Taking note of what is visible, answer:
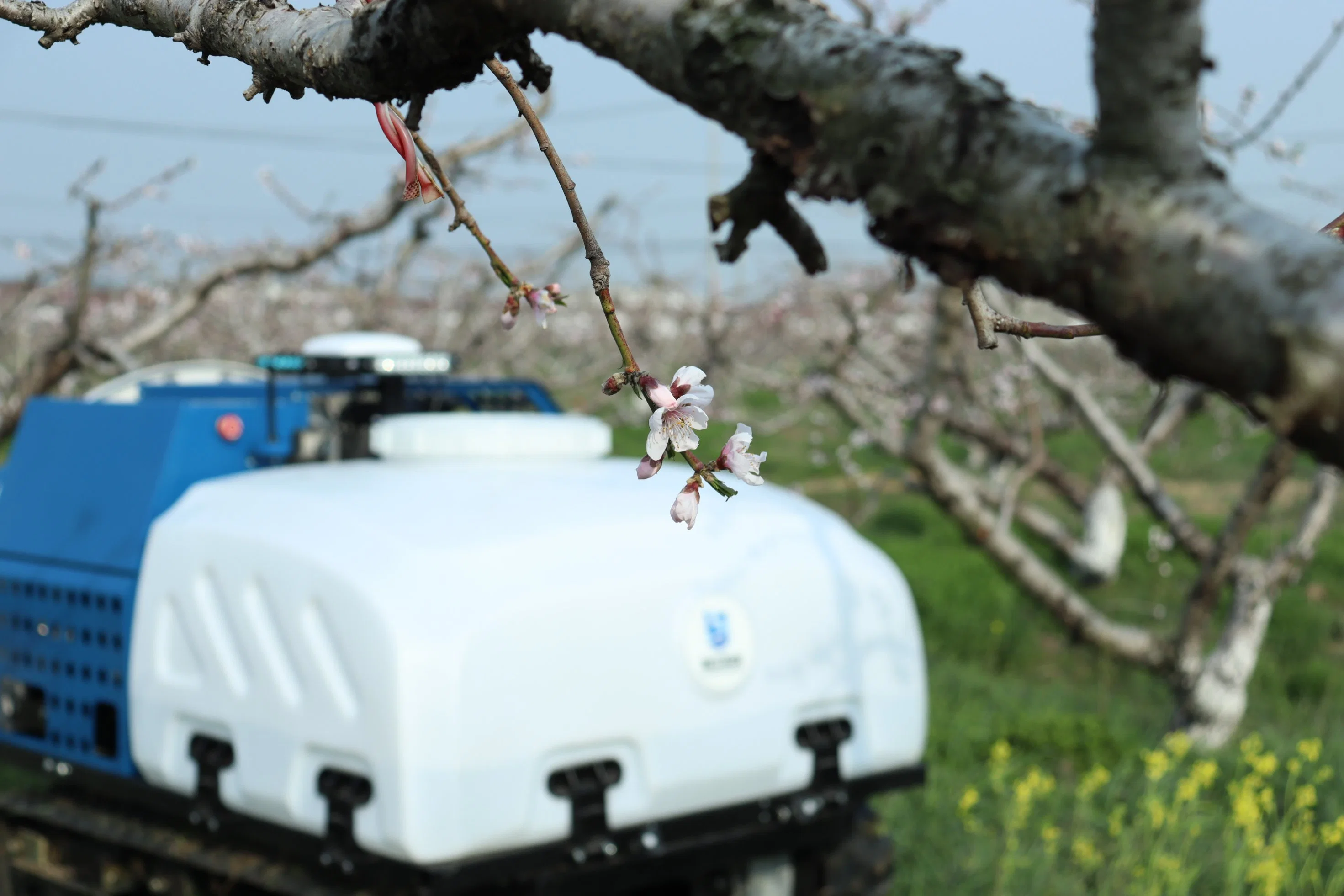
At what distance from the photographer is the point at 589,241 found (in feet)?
3.50

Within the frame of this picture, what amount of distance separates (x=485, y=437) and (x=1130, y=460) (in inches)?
145

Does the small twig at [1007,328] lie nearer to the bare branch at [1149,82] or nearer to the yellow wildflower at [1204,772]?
the bare branch at [1149,82]

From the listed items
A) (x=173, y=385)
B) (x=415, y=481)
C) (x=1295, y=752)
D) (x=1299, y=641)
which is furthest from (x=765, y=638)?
(x=1299, y=641)

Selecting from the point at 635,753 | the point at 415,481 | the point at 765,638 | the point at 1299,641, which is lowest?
the point at 1299,641

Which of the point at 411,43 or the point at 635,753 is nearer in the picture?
the point at 411,43

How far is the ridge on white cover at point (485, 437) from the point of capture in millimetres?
3336

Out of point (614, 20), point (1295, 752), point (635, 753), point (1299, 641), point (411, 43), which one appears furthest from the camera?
point (1299, 641)

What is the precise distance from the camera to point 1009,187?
2.31ft

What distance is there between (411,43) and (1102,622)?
5.41 m

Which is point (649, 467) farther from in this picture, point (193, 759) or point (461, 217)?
point (193, 759)

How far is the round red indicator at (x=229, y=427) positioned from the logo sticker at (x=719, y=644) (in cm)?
142

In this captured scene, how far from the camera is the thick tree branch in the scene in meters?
0.61

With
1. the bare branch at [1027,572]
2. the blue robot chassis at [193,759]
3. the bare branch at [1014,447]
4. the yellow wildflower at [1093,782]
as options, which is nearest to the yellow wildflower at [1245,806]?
the yellow wildflower at [1093,782]

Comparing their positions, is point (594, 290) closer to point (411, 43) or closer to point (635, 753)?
point (411, 43)
